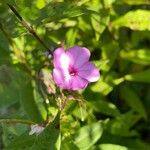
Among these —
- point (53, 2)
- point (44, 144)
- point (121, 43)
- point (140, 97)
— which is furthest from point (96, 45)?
point (44, 144)

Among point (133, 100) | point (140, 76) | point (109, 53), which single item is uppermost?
point (109, 53)

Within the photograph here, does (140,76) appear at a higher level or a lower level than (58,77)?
lower

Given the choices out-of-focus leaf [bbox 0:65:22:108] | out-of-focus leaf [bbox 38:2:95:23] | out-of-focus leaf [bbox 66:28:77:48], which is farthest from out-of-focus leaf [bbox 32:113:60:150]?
out-of-focus leaf [bbox 66:28:77:48]

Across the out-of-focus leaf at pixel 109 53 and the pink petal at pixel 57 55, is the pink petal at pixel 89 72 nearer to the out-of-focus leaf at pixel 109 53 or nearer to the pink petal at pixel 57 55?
the pink petal at pixel 57 55

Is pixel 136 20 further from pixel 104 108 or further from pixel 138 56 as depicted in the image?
pixel 104 108

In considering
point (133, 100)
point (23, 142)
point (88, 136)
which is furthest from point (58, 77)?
point (133, 100)

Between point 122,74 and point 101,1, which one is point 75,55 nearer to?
point 101,1

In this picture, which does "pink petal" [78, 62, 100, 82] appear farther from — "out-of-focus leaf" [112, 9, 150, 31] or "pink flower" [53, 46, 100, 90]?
"out-of-focus leaf" [112, 9, 150, 31]
